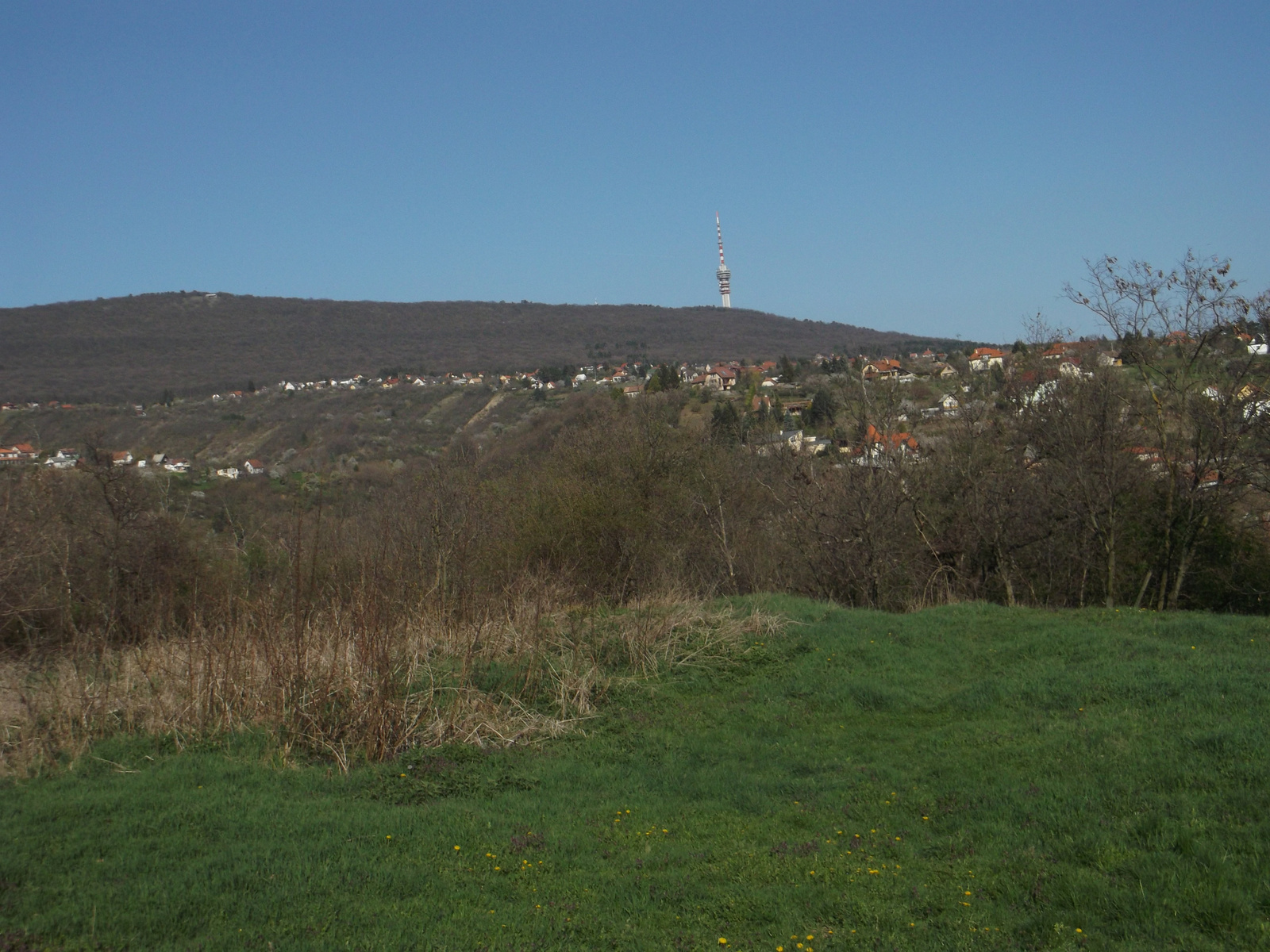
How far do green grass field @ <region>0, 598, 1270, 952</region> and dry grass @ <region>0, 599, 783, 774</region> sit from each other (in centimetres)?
35

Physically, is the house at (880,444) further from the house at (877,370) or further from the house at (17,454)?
the house at (17,454)

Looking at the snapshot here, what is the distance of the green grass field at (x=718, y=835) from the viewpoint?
Result: 171 inches

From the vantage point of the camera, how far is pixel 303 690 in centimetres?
757

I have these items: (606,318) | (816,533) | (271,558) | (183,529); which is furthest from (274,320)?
(271,558)

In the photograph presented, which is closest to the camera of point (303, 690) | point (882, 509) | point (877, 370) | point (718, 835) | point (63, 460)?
point (718, 835)

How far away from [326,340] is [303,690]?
8493 centimetres

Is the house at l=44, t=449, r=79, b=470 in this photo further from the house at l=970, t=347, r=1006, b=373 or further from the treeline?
the house at l=970, t=347, r=1006, b=373

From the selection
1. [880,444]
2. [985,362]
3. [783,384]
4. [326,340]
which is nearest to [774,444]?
[880,444]

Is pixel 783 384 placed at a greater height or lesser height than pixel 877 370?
greater

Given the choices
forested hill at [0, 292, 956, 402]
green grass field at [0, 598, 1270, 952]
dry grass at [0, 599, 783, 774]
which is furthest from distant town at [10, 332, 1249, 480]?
dry grass at [0, 599, 783, 774]

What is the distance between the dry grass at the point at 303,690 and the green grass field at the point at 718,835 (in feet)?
1.16

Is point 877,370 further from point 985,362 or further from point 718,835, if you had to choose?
point 718,835

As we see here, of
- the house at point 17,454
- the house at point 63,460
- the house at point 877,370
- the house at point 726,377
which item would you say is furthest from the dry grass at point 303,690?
the house at point 726,377

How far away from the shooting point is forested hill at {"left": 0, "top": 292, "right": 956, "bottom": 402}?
232ft
